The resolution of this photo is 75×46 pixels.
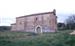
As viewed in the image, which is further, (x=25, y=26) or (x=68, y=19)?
(x=68, y=19)

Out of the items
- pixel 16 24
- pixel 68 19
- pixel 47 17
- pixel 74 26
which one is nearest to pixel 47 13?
pixel 47 17

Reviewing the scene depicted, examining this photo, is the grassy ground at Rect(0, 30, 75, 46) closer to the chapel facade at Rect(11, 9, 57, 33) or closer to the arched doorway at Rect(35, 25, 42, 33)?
the chapel facade at Rect(11, 9, 57, 33)

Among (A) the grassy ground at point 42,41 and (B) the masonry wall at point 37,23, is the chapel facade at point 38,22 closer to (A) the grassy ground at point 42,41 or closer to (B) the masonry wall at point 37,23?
(B) the masonry wall at point 37,23

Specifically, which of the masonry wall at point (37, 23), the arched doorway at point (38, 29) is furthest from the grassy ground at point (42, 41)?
the arched doorway at point (38, 29)

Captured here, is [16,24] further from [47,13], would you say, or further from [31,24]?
[47,13]

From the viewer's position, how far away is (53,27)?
23078 mm

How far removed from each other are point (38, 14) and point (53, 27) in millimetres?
3432

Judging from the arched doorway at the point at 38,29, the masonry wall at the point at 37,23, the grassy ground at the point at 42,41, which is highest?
the masonry wall at the point at 37,23

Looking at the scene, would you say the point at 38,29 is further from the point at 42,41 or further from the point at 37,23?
the point at 42,41

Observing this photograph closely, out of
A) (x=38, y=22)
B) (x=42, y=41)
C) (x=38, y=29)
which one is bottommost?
(x=42, y=41)

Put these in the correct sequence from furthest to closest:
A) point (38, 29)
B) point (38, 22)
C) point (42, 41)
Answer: point (38, 22), point (38, 29), point (42, 41)

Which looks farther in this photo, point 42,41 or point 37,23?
point 37,23

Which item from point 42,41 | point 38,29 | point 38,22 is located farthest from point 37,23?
point 42,41

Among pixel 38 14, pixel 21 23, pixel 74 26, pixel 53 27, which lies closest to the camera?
pixel 53 27
